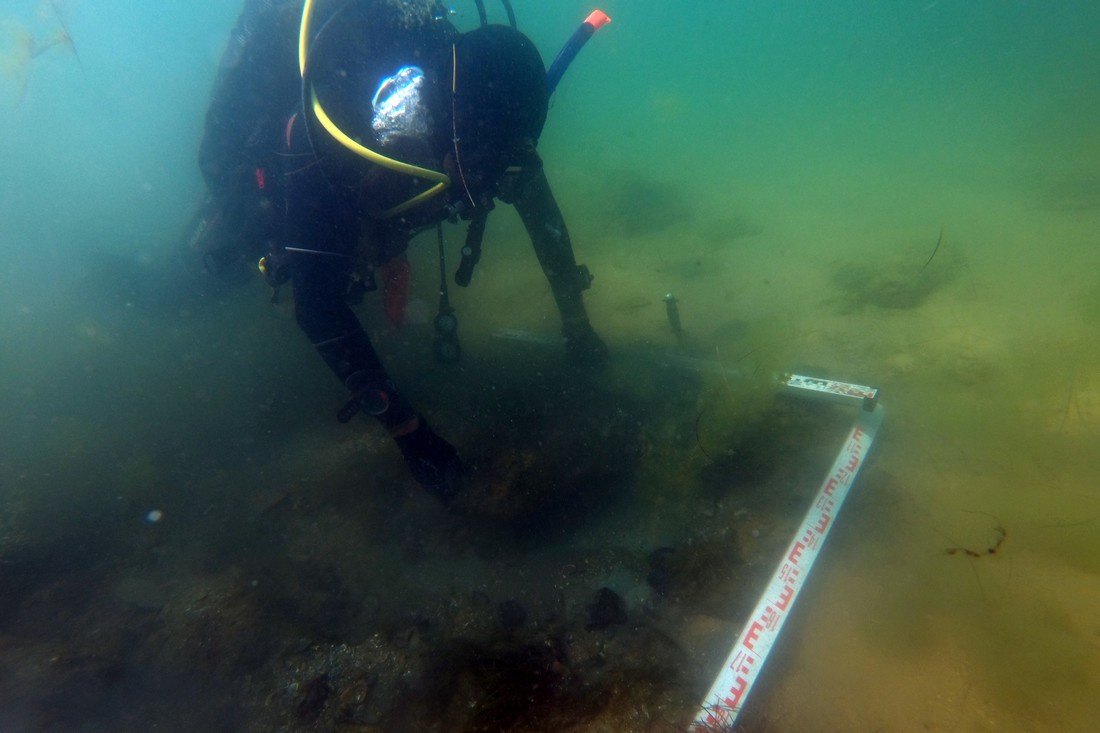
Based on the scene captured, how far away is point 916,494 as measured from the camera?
10.3 feet

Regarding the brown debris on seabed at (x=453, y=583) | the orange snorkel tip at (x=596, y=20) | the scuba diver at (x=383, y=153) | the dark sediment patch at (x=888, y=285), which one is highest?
the orange snorkel tip at (x=596, y=20)

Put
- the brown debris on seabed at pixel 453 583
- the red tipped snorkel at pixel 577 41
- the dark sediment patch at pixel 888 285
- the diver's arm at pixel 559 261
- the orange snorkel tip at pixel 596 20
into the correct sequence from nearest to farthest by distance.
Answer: the brown debris on seabed at pixel 453 583 < the red tipped snorkel at pixel 577 41 < the orange snorkel tip at pixel 596 20 < the diver's arm at pixel 559 261 < the dark sediment patch at pixel 888 285

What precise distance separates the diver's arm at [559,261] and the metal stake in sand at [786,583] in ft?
7.77

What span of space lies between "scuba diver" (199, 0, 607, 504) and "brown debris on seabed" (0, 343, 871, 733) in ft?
2.72

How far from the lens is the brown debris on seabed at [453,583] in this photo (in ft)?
8.64

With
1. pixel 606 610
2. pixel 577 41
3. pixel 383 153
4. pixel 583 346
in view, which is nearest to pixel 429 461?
pixel 606 610

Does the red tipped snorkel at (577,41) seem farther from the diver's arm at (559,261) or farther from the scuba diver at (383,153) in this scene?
the diver's arm at (559,261)

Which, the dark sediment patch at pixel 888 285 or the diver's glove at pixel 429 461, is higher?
the diver's glove at pixel 429 461

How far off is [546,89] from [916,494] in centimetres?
364

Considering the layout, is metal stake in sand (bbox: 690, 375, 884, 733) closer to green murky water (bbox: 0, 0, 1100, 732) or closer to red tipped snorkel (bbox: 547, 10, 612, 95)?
green murky water (bbox: 0, 0, 1100, 732)

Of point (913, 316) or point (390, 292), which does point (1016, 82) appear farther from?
point (390, 292)

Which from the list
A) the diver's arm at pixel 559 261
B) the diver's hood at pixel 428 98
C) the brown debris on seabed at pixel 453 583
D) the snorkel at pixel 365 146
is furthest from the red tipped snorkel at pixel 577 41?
the brown debris on seabed at pixel 453 583

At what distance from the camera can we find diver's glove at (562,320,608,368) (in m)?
5.03

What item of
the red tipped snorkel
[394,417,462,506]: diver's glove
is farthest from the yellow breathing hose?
[394,417,462,506]: diver's glove
